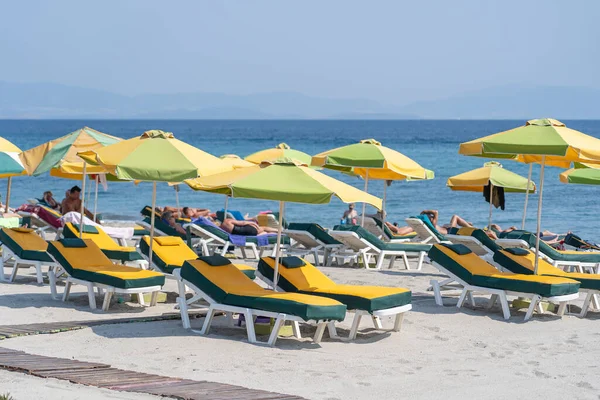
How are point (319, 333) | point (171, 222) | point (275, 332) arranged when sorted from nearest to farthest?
point (275, 332) → point (319, 333) → point (171, 222)

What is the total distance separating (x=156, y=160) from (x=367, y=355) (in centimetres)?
300

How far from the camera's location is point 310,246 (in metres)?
14.3

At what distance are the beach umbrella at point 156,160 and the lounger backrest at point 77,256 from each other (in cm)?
101

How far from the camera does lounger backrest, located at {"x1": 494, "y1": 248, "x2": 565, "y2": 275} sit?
34.8 feet

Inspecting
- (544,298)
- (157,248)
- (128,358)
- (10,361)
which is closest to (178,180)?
(157,248)

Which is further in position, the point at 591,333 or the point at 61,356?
the point at 591,333

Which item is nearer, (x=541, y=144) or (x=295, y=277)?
(x=295, y=277)

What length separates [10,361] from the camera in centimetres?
654

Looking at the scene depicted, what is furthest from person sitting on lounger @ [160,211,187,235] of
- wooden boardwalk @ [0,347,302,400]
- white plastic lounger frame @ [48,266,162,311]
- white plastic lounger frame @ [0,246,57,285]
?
wooden boardwalk @ [0,347,302,400]

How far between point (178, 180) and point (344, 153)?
488 centimetres

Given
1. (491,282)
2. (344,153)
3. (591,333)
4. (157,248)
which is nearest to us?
(591,333)

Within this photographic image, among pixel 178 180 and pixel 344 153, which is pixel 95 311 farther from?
pixel 344 153

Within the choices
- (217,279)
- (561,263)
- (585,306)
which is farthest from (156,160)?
(561,263)

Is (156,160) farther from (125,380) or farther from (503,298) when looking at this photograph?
(503,298)
